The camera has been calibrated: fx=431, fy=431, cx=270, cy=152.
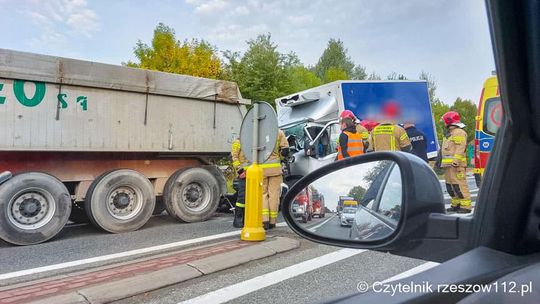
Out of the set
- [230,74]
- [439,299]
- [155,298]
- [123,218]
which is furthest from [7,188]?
[230,74]

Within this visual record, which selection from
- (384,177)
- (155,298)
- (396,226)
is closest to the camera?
(396,226)

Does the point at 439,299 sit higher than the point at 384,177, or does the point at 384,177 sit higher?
the point at 384,177

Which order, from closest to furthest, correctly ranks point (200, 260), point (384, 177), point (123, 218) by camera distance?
point (384, 177)
point (200, 260)
point (123, 218)

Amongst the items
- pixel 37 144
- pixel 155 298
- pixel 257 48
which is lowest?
pixel 155 298

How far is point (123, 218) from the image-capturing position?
21.5 feet

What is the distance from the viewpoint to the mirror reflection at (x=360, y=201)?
1.32 m

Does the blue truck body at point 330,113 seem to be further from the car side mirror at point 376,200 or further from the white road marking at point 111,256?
the car side mirror at point 376,200

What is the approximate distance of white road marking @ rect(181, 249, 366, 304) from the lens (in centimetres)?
353

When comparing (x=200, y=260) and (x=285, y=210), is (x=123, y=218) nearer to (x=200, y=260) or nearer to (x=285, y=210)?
(x=200, y=260)

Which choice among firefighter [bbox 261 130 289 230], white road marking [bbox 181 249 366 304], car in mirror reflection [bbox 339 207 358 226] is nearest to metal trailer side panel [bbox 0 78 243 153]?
firefighter [bbox 261 130 289 230]

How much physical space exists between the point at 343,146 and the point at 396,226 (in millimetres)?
5638

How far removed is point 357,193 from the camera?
1405 millimetres

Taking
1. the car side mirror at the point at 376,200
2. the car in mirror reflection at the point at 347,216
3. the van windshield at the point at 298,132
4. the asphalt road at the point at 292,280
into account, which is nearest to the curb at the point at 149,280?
the asphalt road at the point at 292,280

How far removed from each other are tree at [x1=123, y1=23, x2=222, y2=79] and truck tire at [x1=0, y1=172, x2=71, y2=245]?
15.5 metres
